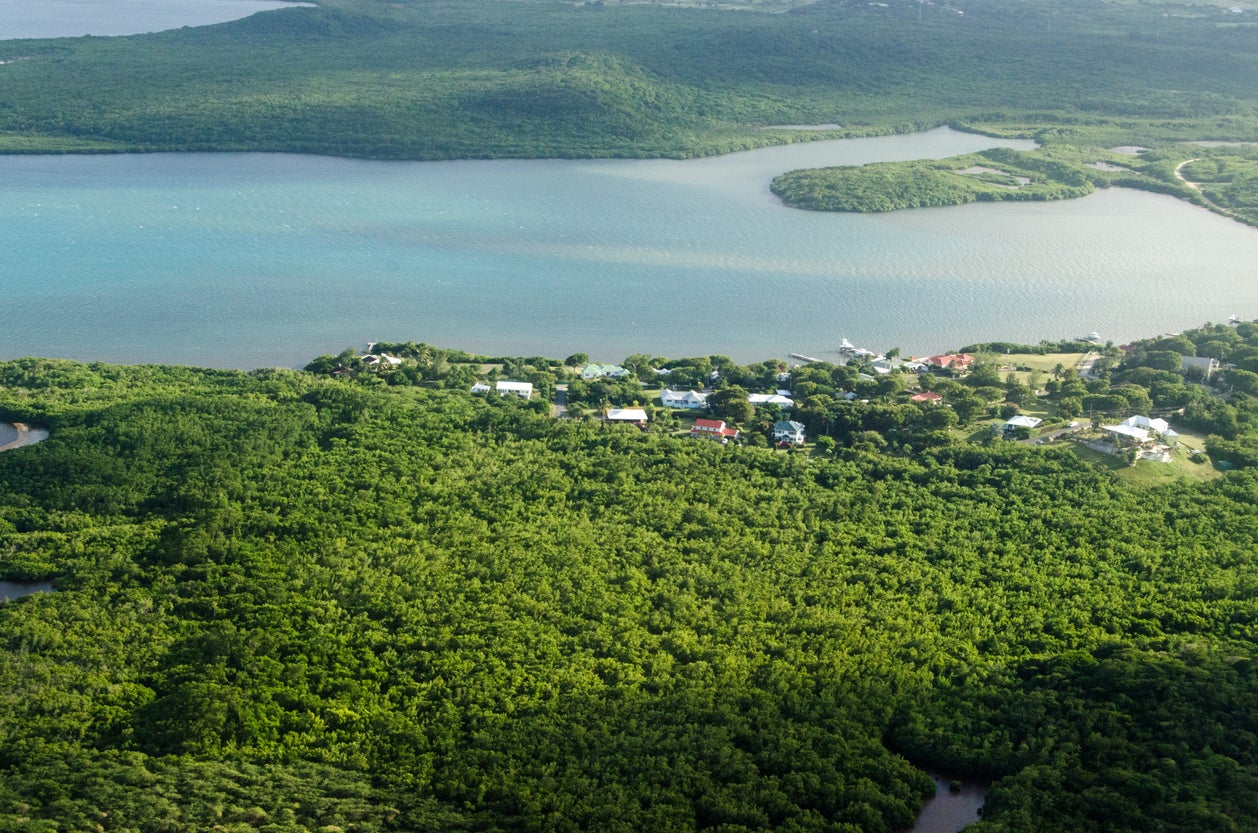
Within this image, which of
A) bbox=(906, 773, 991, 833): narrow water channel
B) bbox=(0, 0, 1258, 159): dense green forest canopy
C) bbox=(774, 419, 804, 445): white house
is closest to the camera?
bbox=(906, 773, 991, 833): narrow water channel

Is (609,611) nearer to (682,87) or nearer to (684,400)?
(684,400)

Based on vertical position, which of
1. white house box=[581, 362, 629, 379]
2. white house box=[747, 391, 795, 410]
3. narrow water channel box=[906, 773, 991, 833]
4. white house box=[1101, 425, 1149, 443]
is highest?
white house box=[581, 362, 629, 379]

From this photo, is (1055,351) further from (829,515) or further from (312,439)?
(312,439)

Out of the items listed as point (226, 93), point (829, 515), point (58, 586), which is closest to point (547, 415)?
point (829, 515)

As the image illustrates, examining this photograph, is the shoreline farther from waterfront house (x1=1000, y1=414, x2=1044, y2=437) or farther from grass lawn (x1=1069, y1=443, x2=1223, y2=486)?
grass lawn (x1=1069, y1=443, x2=1223, y2=486)

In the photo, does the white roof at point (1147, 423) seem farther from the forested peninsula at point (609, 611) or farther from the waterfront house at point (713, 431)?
the waterfront house at point (713, 431)

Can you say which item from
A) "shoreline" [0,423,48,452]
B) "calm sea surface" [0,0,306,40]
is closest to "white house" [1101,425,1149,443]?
"shoreline" [0,423,48,452]
